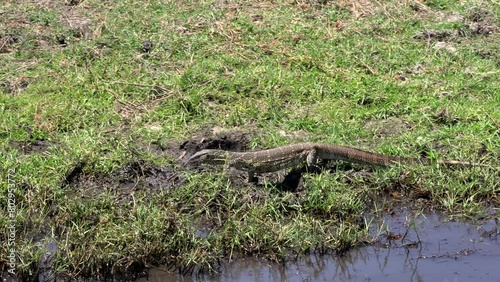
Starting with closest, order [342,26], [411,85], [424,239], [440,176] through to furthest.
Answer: [424,239] → [440,176] → [411,85] → [342,26]

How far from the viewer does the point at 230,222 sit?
26.3ft


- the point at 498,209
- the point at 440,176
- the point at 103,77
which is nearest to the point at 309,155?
the point at 440,176

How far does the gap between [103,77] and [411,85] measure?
12.0ft

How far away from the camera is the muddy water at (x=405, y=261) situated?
7.59 meters

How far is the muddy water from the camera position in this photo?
759cm

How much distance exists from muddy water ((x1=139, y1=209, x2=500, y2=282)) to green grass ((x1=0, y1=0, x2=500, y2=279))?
5.1 inches

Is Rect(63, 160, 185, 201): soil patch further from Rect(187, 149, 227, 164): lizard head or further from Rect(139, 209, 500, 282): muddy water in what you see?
Rect(139, 209, 500, 282): muddy water

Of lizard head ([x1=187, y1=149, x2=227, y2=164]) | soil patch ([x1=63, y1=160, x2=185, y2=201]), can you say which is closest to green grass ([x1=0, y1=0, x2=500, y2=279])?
soil patch ([x1=63, y1=160, x2=185, y2=201])

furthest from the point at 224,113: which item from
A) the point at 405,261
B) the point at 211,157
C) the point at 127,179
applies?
the point at 405,261

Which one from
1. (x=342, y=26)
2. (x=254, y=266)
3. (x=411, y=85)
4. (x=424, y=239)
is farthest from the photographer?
(x=342, y=26)

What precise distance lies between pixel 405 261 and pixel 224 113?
3.27 metres

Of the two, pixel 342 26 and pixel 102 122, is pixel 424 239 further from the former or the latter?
pixel 342 26

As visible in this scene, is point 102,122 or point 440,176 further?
point 102,122

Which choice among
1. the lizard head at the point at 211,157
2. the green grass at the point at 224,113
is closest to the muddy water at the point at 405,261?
the green grass at the point at 224,113
